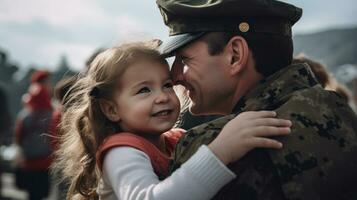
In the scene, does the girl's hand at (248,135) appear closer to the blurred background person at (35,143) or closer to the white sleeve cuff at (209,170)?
the white sleeve cuff at (209,170)

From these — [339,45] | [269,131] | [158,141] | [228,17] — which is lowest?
[339,45]

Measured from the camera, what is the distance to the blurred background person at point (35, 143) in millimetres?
6594

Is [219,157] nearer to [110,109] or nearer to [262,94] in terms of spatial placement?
[262,94]

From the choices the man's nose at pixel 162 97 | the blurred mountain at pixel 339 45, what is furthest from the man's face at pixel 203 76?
the blurred mountain at pixel 339 45

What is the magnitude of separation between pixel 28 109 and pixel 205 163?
5.34m

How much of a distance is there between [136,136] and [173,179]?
0.46 metres

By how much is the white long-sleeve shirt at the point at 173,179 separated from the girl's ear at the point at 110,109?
34 centimetres

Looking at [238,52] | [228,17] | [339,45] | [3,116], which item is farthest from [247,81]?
[339,45]

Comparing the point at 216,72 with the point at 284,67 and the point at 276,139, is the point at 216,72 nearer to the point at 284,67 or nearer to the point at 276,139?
the point at 284,67

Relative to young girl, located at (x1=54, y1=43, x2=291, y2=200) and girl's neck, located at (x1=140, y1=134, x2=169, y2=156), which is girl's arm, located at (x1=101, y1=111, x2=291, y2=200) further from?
girl's neck, located at (x1=140, y1=134, x2=169, y2=156)

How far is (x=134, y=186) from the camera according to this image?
1.93 m

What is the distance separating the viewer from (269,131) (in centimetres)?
174

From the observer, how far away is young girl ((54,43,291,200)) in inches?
69.5

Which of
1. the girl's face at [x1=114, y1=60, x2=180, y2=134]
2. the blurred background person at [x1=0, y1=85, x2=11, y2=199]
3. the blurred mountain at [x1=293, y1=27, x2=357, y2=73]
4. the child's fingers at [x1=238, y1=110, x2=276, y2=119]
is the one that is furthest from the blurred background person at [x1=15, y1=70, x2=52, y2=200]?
the blurred mountain at [x1=293, y1=27, x2=357, y2=73]
